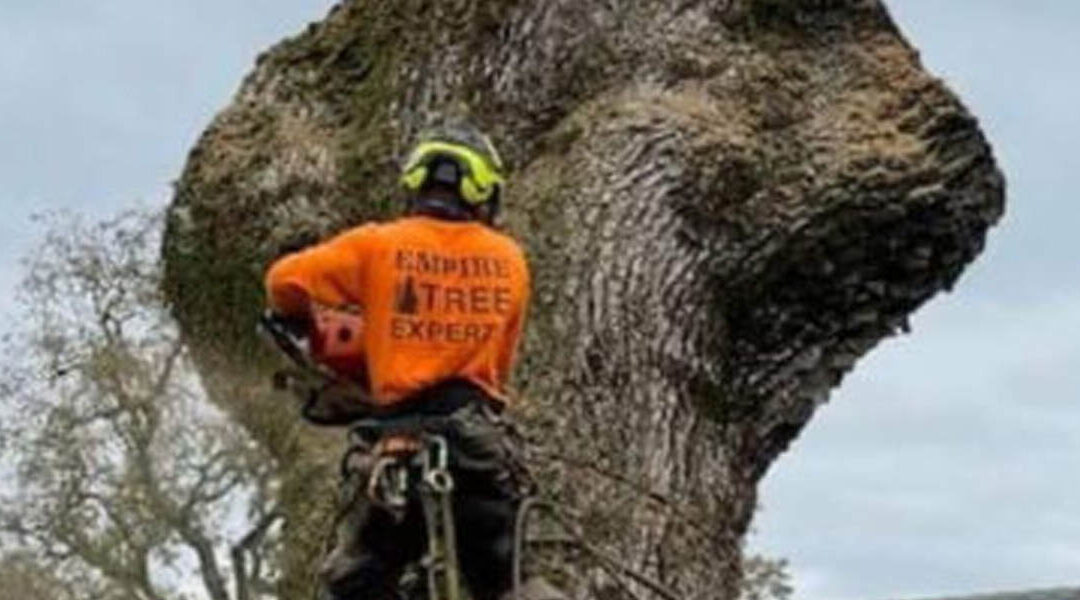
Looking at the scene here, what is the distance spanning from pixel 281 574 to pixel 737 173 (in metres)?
1.72

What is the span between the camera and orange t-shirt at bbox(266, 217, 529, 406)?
20.3 ft

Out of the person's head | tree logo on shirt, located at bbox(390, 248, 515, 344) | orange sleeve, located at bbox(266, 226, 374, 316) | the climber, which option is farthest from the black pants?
the person's head

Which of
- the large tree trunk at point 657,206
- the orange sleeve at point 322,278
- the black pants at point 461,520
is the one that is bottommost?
the black pants at point 461,520

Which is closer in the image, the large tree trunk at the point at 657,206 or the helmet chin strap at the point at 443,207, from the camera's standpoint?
the helmet chin strap at the point at 443,207

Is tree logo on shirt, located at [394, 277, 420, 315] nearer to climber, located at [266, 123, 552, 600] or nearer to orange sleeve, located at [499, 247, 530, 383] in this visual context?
climber, located at [266, 123, 552, 600]

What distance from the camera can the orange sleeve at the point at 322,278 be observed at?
6.20 meters

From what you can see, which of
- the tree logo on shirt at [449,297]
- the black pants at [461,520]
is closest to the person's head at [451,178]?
the tree logo on shirt at [449,297]

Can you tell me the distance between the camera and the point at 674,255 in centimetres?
Result: 817

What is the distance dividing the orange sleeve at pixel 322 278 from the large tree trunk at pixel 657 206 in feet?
5.37

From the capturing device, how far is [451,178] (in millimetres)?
6266

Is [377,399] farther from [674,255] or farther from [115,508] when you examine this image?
[115,508]

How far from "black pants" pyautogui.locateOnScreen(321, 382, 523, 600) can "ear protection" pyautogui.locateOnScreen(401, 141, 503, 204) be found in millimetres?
425

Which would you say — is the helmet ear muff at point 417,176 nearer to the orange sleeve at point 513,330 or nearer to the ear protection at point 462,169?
the ear protection at point 462,169

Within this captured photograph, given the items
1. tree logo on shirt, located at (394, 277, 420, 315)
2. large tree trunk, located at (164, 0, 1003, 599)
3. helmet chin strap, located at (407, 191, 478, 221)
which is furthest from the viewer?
large tree trunk, located at (164, 0, 1003, 599)
